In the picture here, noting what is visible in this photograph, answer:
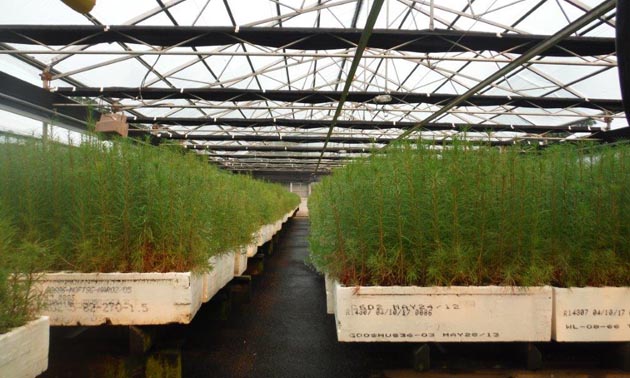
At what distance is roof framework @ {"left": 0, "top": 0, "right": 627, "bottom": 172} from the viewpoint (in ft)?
14.9

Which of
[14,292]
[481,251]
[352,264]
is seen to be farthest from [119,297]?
[481,251]

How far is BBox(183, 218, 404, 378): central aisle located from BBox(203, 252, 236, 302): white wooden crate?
0.42 meters

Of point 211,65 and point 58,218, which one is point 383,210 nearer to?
point 58,218

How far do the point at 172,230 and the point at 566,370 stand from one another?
7.72 feet

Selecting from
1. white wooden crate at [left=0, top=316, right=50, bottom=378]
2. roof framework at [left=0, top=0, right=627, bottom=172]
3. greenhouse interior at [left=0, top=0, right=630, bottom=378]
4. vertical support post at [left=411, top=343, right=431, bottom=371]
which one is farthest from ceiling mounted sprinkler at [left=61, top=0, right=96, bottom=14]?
vertical support post at [left=411, top=343, right=431, bottom=371]

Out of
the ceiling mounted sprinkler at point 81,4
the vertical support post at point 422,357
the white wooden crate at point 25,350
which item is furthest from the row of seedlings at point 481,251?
the ceiling mounted sprinkler at point 81,4

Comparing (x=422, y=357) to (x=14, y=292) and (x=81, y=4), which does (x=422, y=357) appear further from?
(x=81, y=4)

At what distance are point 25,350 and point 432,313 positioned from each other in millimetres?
1731

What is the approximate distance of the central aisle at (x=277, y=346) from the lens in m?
2.28

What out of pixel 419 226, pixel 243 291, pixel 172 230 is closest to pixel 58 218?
pixel 172 230

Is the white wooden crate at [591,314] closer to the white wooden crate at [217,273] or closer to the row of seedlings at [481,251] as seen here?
Result: the row of seedlings at [481,251]

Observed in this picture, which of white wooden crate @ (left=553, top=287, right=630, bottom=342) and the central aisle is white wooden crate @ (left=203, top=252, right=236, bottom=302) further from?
white wooden crate @ (left=553, top=287, right=630, bottom=342)

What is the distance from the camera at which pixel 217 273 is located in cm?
256

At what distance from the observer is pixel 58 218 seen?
2209 mm
